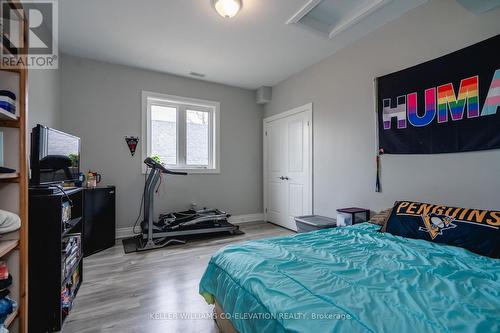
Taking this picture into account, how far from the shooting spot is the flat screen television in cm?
185

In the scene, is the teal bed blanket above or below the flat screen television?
below

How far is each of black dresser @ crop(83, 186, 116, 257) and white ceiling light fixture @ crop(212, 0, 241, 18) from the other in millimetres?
2634

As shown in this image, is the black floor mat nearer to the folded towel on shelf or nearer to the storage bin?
the storage bin

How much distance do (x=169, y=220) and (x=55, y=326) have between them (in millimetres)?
2043

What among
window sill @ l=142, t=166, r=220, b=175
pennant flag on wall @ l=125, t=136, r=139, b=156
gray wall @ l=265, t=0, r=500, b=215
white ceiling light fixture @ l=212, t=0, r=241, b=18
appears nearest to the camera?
gray wall @ l=265, t=0, r=500, b=215

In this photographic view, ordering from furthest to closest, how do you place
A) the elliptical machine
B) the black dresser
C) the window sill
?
the window sill, the elliptical machine, the black dresser

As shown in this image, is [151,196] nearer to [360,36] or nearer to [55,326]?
[55,326]

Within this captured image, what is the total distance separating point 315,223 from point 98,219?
289 centimetres

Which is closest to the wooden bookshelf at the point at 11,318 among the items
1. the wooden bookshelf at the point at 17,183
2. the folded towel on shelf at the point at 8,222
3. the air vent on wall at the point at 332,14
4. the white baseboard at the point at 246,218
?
the wooden bookshelf at the point at 17,183

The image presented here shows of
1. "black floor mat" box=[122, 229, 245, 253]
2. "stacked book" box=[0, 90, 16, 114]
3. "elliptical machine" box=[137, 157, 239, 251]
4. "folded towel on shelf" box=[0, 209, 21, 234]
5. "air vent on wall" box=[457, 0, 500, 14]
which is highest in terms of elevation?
"air vent on wall" box=[457, 0, 500, 14]

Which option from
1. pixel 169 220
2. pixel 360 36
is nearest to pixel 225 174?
pixel 169 220

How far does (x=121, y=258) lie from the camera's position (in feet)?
9.45

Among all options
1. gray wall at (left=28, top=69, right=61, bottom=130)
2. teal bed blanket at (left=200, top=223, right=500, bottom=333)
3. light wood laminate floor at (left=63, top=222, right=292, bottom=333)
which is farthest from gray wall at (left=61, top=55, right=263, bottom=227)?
teal bed blanket at (left=200, top=223, right=500, bottom=333)

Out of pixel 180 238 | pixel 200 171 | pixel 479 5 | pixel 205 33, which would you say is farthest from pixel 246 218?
pixel 479 5
